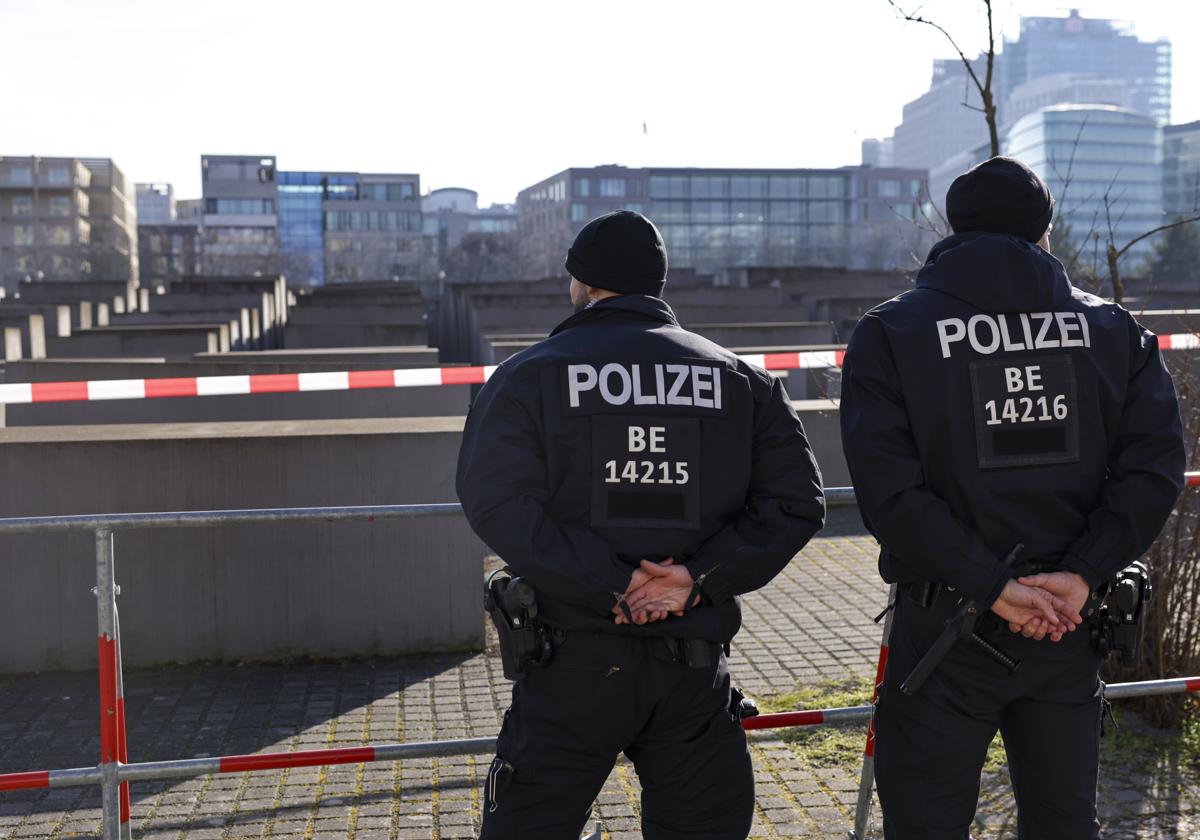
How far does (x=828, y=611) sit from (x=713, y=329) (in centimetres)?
1139

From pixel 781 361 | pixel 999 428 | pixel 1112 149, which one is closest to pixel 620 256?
pixel 999 428

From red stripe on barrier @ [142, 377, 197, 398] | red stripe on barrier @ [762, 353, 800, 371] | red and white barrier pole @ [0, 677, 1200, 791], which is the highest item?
red stripe on barrier @ [762, 353, 800, 371]

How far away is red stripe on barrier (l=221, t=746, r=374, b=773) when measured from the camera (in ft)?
12.3

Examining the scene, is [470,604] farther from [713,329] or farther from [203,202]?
[203,202]

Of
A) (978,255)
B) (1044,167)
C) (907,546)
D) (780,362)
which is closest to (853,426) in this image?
(907,546)

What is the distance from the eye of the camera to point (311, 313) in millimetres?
27766

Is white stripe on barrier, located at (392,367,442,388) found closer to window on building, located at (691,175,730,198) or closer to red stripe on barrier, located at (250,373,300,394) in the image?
red stripe on barrier, located at (250,373,300,394)

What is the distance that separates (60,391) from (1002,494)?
302 inches

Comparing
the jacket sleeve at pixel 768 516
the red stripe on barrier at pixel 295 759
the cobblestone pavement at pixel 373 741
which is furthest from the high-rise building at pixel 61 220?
the jacket sleeve at pixel 768 516

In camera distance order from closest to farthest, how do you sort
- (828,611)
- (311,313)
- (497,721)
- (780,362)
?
(497,721) → (828,611) → (780,362) → (311,313)

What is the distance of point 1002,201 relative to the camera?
3229 millimetres

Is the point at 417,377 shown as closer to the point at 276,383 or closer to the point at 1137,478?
the point at 276,383

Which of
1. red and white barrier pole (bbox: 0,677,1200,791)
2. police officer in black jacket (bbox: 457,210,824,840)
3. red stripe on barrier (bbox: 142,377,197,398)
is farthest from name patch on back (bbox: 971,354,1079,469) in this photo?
red stripe on barrier (bbox: 142,377,197,398)

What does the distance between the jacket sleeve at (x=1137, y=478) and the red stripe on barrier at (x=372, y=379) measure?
291 inches
